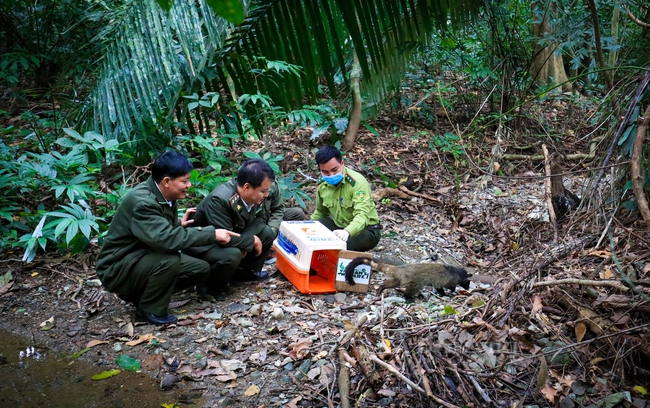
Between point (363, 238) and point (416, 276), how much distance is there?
0.95 m

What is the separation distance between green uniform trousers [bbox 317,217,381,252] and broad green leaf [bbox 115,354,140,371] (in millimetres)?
2193

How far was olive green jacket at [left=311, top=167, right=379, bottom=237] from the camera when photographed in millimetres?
4808

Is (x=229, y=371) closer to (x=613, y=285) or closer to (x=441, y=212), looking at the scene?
(x=613, y=285)

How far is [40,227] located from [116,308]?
0.88 meters

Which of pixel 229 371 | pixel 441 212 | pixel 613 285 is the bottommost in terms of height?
pixel 441 212

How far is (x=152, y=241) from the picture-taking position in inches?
145

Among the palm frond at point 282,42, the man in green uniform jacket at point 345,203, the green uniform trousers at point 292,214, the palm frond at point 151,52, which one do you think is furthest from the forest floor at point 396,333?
the palm frond at point 151,52

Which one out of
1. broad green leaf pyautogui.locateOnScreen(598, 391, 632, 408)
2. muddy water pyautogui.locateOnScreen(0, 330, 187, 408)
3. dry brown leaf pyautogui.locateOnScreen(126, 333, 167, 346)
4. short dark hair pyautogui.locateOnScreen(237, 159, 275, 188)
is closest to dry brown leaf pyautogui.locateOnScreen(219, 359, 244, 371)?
muddy water pyautogui.locateOnScreen(0, 330, 187, 408)

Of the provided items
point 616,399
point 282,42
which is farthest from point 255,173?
point 616,399

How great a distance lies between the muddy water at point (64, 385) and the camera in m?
3.19

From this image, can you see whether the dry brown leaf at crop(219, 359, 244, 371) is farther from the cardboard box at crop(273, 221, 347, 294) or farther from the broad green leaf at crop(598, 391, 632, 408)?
the broad green leaf at crop(598, 391, 632, 408)

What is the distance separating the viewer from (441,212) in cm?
659

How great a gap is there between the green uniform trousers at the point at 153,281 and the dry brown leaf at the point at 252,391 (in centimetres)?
105

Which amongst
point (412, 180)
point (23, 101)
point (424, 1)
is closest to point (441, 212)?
point (412, 180)
